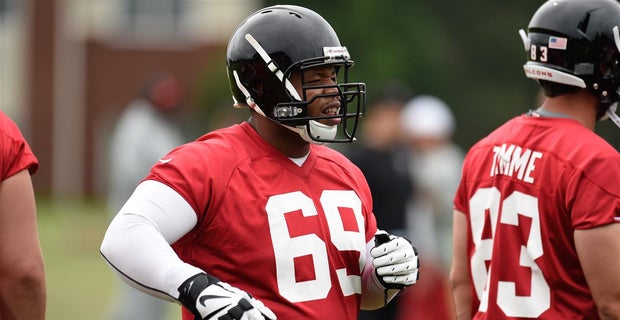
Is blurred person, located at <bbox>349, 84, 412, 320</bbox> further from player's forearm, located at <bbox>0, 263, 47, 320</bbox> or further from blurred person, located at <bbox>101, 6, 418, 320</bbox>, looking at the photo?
player's forearm, located at <bbox>0, 263, 47, 320</bbox>

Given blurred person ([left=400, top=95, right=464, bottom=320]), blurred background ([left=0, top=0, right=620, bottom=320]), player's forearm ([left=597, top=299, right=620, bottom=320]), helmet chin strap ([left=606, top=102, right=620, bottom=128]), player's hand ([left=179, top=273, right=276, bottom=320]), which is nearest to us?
player's hand ([left=179, top=273, right=276, bottom=320])

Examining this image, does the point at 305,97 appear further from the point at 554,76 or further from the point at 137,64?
the point at 137,64

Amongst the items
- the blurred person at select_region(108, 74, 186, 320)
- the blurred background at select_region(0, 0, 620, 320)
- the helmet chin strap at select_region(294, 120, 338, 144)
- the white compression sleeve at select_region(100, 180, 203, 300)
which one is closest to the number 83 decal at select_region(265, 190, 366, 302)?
the helmet chin strap at select_region(294, 120, 338, 144)

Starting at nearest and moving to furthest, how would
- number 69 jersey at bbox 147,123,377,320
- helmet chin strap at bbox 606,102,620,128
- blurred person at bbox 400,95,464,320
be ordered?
1. number 69 jersey at bbox 147,123,377,320
2. helmet chin strap at bbox 606,102,620,128
3. blurred person at bbox 400,95,464,320

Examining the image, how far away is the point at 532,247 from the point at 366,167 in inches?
138

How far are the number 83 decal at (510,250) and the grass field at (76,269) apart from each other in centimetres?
650

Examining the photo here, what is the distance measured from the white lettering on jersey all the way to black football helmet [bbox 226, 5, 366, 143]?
70 cm

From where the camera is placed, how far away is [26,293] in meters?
4.03

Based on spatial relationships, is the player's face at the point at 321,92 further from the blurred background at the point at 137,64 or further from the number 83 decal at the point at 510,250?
the blurred background at the point at 137,64

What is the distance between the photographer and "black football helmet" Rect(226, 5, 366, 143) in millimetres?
3699

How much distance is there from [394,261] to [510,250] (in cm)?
59

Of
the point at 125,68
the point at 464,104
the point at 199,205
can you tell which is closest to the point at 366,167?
the point at 199,205

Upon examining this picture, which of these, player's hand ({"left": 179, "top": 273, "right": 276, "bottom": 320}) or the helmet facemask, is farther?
the helmet facemask

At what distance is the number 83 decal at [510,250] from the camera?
4.00 m
